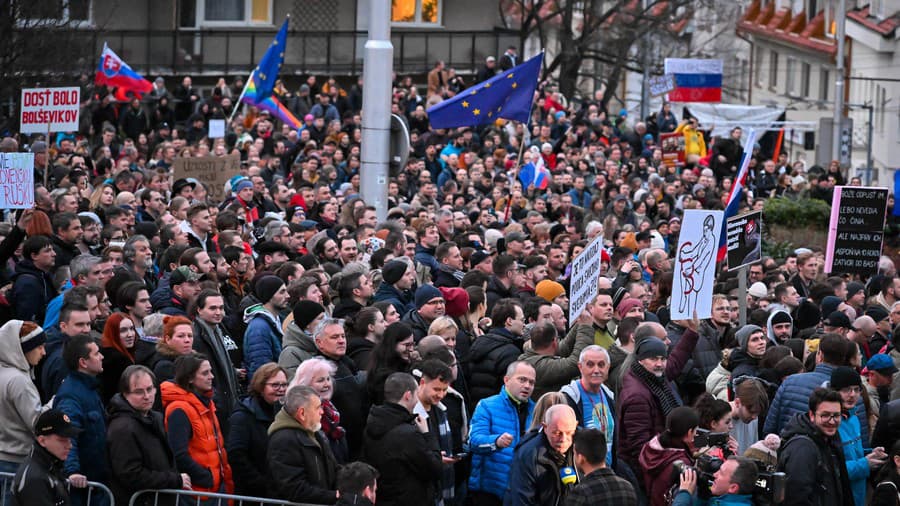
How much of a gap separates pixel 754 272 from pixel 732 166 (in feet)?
45.3

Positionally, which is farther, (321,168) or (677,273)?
(321,168)

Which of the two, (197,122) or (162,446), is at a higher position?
(197,122)

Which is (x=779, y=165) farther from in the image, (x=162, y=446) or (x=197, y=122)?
(x=162, y=446)

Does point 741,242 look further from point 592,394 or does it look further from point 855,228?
point 592,394

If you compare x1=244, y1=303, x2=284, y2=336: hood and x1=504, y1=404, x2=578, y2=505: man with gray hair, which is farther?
x1=244, y1=303, x2=284, y2=336: hood

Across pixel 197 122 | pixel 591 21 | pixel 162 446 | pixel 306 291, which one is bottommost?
pixel 162 446

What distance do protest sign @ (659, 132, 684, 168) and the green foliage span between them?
3939 millimetres

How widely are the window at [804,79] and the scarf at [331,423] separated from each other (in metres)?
50.7

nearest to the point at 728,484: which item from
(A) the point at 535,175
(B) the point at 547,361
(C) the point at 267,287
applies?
(B) the point at 547,361

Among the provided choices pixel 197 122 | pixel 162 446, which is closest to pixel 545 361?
pixel 162 446

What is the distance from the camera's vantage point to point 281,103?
31.0 metres

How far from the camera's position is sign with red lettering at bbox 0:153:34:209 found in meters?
14.2

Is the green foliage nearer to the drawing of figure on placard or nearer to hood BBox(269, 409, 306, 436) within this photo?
the drawing of figure on placard

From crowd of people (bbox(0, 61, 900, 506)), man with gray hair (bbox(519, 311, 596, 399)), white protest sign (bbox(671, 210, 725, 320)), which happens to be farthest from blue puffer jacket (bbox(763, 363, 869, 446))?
white protest sign (bbox(671, 210, 725, 320))
